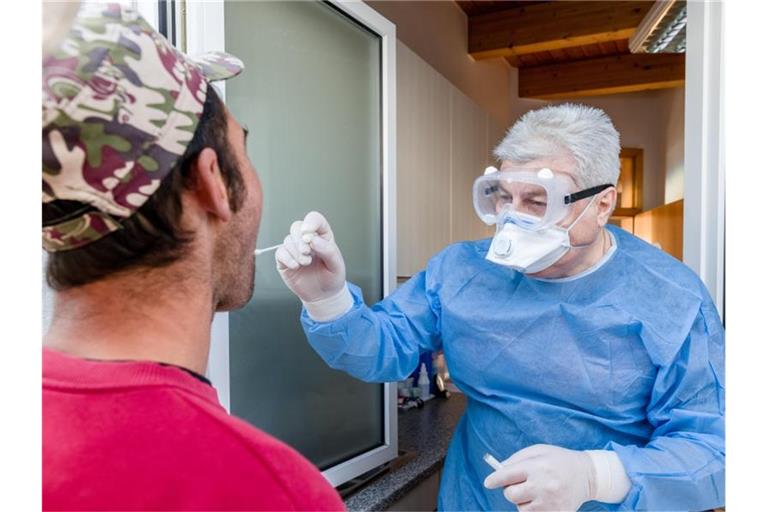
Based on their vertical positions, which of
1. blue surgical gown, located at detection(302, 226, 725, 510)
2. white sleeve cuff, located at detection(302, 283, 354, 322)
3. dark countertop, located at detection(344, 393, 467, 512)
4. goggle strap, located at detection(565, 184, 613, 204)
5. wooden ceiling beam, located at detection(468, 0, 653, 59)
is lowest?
dark countertop, located at detection(344, 393, 467, 512)

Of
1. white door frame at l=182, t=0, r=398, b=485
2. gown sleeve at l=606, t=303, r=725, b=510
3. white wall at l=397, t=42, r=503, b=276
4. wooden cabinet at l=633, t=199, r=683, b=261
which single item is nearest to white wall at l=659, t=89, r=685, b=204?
wooden cabinet at l=633, t=199, r=683, b=261

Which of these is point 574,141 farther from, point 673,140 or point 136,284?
point 673,140

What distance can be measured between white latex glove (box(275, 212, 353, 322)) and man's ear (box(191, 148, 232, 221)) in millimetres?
488

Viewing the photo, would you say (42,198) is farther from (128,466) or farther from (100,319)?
(128,466)

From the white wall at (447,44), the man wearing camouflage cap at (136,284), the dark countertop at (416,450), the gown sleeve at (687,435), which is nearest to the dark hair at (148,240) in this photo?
the man wearing camouflage cap at (136,284)

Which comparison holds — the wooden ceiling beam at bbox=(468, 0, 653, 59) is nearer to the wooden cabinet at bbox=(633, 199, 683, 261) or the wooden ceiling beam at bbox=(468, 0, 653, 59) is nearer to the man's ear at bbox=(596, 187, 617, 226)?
the wooden cabinet at bbox=(633, 199, 683, 261)

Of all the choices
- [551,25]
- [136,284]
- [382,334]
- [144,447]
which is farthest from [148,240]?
[551,25]

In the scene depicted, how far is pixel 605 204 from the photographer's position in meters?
1.26

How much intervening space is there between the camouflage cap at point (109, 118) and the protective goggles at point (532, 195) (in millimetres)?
812

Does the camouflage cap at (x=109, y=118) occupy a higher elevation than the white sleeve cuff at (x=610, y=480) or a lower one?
higher

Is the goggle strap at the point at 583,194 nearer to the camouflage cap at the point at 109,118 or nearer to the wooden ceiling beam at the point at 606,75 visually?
the camouflage cap at the point at 109,118

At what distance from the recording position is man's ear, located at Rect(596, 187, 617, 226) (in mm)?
1247

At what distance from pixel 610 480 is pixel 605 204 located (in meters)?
0.57

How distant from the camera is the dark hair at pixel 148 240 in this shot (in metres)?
0.52
